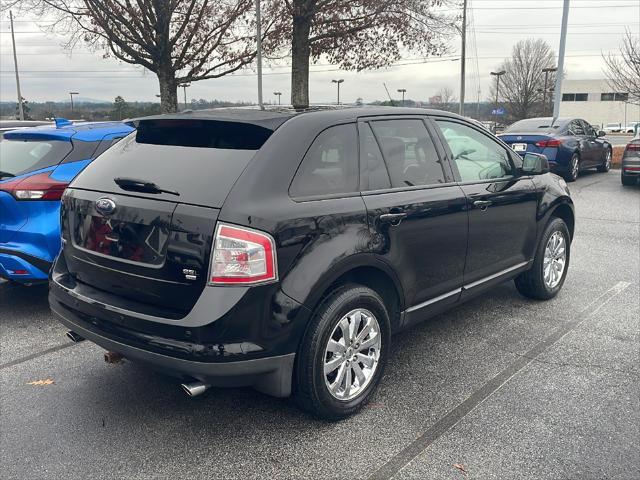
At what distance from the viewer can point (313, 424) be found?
3203 mm

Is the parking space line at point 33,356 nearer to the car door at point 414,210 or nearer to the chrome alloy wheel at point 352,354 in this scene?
the chrome alloy wheel at point 352,354

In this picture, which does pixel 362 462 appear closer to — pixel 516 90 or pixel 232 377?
pixel 232 377

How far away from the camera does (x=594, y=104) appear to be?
8244cm

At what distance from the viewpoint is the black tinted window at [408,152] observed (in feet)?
11.7

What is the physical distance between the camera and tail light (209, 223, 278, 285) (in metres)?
2.67

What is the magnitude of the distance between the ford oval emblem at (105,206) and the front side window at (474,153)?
7.48 ft

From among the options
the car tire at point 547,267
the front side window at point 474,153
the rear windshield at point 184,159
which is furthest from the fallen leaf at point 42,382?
the car tire at point 547,267

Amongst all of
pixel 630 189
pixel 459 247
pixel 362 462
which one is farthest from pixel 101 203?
pixel 630 189

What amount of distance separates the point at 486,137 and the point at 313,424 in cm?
268

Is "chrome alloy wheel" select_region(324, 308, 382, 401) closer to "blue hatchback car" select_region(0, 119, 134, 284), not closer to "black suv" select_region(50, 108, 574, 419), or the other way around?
"black suv" select_region(50, 108, 574, 419)

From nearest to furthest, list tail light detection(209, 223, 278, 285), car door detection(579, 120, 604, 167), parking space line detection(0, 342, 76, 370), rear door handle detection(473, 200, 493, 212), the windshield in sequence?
tail light detection(209, 223, 278, 285)
parking space line detection(0, 342, 76, 370)
rear door handle detection(473, 200, 493, 212)
the windshield
car door detection(579, 120, 604, 167)

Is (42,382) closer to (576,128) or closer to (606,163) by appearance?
(576,128)

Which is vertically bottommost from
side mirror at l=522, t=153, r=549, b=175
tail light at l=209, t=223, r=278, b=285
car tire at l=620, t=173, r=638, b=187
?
car tire at l=620, t=173, r=638, b=187

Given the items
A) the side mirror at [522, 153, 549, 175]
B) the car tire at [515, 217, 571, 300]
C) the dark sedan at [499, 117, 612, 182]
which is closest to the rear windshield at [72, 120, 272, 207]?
the side mirror at [522, 153, 549, 175]
